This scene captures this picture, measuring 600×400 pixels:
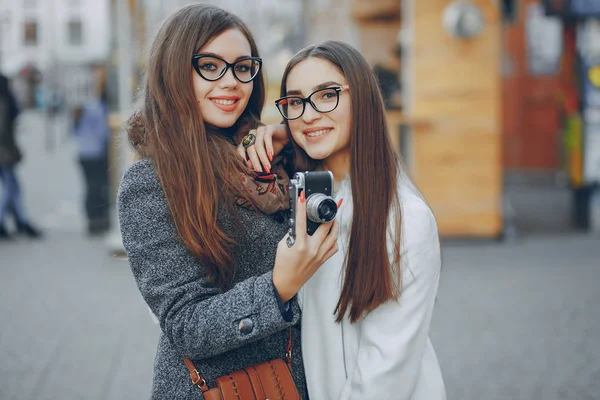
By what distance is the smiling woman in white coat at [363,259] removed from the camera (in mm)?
1883

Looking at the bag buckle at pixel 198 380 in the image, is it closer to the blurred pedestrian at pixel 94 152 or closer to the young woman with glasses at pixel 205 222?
the young woman with glasses at pixel 205 222

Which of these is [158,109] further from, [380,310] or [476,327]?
[476,327]

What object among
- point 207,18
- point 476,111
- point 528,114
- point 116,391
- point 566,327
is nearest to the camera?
point 207,18

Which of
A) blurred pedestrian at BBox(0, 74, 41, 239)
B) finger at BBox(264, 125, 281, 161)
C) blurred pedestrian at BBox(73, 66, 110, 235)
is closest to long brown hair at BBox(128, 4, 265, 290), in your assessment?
finger at BBox(264, 125, 281, 161)

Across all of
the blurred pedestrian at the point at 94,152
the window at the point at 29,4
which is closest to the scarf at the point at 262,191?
the blurred pedestrian at the point at 94,152

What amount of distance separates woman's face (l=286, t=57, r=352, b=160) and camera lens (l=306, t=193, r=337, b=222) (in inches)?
13.6

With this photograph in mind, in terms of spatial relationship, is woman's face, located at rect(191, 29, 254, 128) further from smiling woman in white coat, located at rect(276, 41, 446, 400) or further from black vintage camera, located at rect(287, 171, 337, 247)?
black vintage camera, located at rect(287, 171, 337, 247)

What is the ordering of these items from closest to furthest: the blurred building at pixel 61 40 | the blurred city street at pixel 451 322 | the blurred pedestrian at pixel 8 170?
the blurred city street at pixel 451 322 → the blurred pedestrian at pixel 8 170 → the blurred building at pixel 61 40

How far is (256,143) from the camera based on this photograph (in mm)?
1954

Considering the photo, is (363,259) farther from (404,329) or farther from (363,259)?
(404,329)

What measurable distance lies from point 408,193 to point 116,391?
9.56ft

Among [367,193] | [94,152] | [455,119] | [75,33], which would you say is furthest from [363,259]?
[75,33]

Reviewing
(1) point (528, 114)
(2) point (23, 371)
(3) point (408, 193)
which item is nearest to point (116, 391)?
(2) point (23, 371)

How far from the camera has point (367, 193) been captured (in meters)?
1.95
